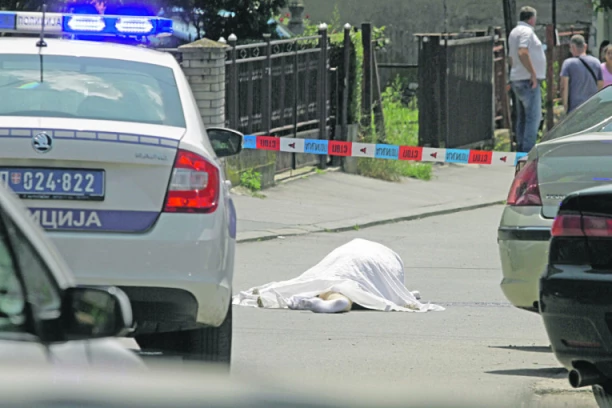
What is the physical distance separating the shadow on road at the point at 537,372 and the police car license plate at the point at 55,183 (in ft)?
7.71

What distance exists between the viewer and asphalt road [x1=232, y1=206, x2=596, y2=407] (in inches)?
247

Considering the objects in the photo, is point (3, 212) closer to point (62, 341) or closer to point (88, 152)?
point (62, 341)

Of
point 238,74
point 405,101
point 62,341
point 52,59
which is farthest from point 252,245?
point 405,101

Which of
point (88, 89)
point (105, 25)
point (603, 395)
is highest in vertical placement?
point (105, 25)

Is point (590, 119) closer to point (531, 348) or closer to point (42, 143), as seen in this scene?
point (531, 348)

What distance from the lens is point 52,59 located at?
5926mm

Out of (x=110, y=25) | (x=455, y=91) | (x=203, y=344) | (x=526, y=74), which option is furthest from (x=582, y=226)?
(x=455, y=91)

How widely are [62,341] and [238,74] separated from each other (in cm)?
1241

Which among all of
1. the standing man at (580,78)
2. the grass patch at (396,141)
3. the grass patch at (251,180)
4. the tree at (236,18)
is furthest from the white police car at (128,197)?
the tree at (236,18)

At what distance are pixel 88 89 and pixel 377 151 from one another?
9.91m

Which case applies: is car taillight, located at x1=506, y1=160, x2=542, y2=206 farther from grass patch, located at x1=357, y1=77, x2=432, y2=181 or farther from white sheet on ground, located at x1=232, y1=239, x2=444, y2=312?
grass patch, located at x1=357, y1=77, x2=432, y2=181

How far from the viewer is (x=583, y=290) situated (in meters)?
5.12

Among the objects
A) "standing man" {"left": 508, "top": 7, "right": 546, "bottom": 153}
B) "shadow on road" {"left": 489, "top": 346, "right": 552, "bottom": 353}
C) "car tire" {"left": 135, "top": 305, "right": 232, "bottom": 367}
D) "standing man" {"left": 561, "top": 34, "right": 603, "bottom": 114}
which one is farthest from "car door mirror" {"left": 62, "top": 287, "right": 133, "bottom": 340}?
"standing man" {"left": 508, "top": 7, "right": 546, "bottom": 153}

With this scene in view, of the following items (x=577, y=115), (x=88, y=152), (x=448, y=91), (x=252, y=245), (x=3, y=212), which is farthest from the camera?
(x=448, y=91)
